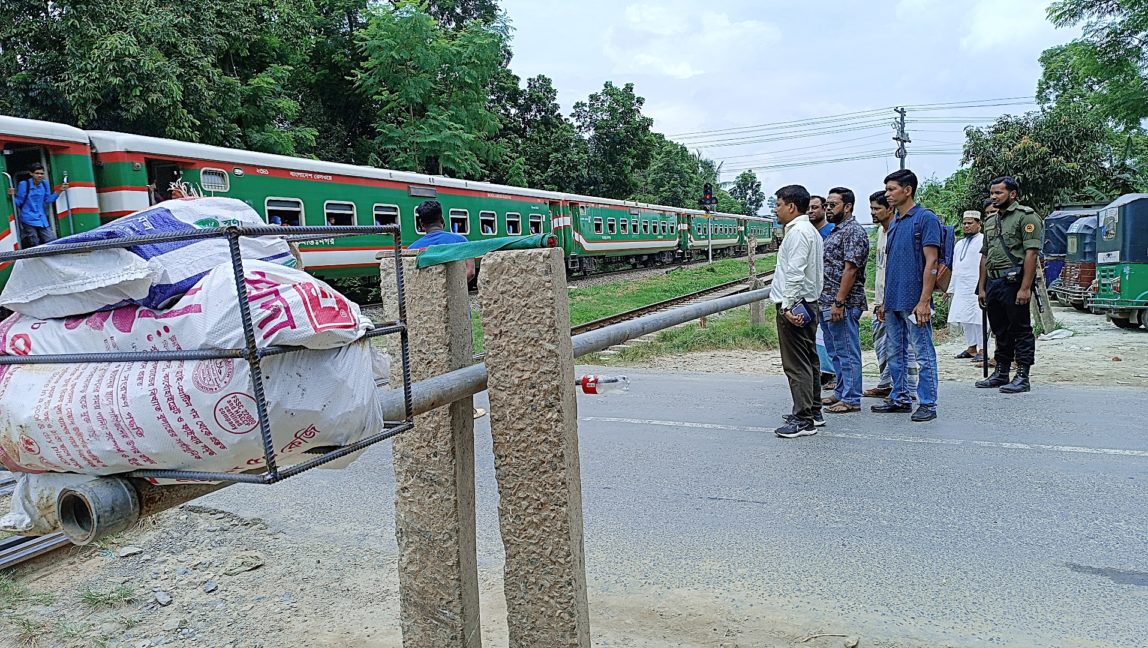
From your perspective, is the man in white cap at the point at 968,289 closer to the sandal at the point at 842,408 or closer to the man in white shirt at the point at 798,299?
the sandal at the point at 842,408

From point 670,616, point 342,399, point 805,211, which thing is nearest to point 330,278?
point 805,211

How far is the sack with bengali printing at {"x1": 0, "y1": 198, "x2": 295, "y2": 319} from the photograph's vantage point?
1362 mm

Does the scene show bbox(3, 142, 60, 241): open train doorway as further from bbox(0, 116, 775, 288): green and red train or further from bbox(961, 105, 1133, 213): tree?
bbox(961, 105, 1133, 213): tree

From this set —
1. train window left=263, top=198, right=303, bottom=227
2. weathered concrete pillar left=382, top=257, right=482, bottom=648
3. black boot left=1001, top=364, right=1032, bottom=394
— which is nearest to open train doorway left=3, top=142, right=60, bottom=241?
train window left=263, top=198, right=303, bottom=227

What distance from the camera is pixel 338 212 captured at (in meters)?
14.4

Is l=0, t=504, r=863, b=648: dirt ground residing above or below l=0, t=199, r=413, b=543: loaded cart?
below

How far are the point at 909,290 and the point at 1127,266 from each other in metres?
7.04

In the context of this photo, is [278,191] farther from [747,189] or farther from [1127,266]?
[747,189]

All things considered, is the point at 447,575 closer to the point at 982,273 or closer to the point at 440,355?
the point at 440,355

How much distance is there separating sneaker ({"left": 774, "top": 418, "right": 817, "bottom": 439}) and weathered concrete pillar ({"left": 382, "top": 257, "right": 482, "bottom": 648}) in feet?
12.1

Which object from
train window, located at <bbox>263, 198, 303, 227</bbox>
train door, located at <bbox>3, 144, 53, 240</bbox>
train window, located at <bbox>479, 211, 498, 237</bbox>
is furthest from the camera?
train window, located at <bbox>479, 211, 498, 237</bbox>

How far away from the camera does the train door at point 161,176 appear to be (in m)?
11.4

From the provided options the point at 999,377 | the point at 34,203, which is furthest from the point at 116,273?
the point at 34,203

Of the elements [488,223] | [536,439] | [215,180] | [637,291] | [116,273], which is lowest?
[637,291]
